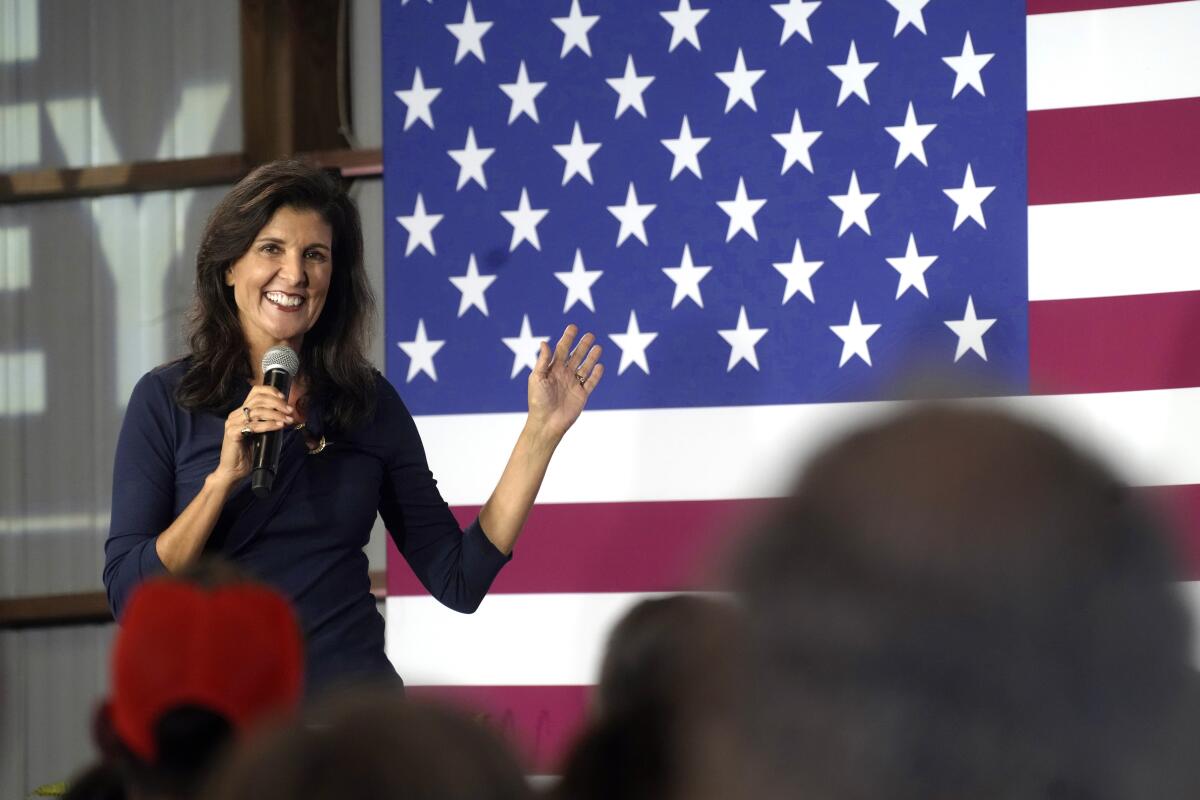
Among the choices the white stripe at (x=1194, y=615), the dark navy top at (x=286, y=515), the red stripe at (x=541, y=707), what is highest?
the white stripe at (x=1194, y=615)

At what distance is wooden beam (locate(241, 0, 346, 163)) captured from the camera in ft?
14.7

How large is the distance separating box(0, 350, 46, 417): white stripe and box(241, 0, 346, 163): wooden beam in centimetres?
104

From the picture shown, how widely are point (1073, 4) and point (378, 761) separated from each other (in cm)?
320

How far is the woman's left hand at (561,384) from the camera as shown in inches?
101

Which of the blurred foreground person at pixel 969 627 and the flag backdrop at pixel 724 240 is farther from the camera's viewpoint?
the flag backdrop at pixel 724 240

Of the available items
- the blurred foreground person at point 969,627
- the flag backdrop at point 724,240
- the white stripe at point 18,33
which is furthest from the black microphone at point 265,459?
the white stripe at point 18,33

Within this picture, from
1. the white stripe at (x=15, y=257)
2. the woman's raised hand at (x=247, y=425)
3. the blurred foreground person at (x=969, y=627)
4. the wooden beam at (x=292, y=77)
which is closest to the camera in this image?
the blurred foreground person at (x=969, y=627)

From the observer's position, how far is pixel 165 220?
4.76 meters

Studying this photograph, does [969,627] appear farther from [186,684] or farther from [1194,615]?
[186,684]

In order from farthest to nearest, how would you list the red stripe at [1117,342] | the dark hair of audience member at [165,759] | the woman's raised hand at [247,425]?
the red stripe at [1117,342], the woman's raised hand at [247,425], the dark hair of audience member at [165,759]

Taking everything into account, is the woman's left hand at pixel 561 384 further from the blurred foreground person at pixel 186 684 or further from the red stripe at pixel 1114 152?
the blurred foreground person at pixel 186 684

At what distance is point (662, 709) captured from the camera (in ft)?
1.88

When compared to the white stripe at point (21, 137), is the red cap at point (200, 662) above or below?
below

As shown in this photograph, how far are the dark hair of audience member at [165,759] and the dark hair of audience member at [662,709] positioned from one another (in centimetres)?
18
